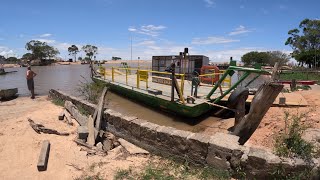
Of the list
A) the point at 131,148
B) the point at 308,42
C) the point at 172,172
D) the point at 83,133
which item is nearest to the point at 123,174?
the point at 172,172

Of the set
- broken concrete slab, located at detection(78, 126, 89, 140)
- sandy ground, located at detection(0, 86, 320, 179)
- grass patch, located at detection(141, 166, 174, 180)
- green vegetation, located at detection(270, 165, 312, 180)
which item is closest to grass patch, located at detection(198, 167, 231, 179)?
grass patch, located at detection(141, 166, 174, 180)

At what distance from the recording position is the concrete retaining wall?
3573mm

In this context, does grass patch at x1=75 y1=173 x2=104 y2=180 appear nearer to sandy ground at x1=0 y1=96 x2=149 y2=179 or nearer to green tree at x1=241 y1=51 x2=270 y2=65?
sandy ground at x1=0 y1=96 x2=149 y2=179

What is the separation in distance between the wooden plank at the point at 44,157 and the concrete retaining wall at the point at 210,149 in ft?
5.82

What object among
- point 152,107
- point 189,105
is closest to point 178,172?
point 189,105

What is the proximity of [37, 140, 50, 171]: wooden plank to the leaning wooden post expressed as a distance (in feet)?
12.9

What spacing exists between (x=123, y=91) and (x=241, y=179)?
1041 centimetres

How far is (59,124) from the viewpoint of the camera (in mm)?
7227

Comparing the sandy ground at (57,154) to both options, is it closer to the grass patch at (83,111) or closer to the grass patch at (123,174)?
the grass patch at (123,174)

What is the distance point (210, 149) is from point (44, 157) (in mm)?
3135

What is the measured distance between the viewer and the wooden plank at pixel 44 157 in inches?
177

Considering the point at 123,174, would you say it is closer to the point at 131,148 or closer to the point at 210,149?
the point at 131,148

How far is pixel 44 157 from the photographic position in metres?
4.77

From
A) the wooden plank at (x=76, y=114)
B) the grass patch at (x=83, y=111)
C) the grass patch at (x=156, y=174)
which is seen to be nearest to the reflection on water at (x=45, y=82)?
the wooden plank at (x=76, y=114)
